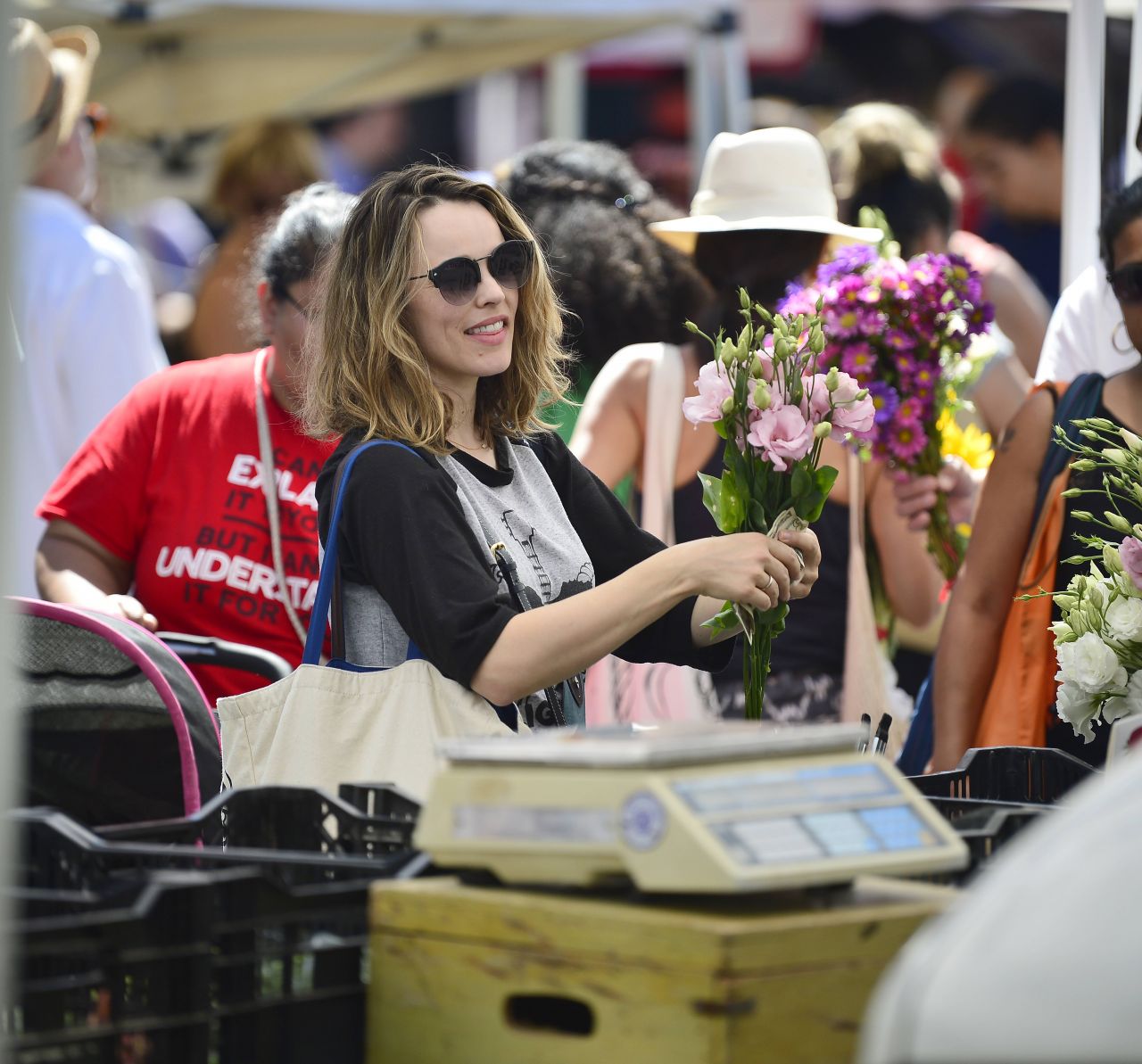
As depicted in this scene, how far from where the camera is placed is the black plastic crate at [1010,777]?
246 centimetres

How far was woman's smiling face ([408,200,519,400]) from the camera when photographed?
260 centimetres

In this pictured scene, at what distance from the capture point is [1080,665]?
2424mm

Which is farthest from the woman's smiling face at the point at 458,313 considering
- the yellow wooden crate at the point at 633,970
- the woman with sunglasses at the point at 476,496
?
the yellow wooden crate at the point at 633,970

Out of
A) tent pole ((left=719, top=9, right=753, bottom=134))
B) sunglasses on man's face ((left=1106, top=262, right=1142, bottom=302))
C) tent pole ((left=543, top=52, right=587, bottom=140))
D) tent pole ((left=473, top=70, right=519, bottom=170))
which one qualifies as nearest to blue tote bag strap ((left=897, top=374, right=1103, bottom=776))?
sunglasses on man's face ((left=1106, top=262, right=1142, bottom=302))

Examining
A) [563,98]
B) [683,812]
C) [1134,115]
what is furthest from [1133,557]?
[563,98]

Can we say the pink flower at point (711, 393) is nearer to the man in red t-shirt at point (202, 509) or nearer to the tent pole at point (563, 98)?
the man in red t-shirt at point (202, 509)

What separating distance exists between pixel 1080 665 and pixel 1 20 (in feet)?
5.41

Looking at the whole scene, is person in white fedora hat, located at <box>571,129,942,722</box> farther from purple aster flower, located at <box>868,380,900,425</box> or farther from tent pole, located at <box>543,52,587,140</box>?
tent pole, located at <box>543,52,587,140</box>

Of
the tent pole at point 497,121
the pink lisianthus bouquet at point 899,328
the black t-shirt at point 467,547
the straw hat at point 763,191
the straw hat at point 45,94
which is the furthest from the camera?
the tent pole at point 497,121

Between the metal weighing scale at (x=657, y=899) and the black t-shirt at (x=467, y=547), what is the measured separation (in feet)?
1.79

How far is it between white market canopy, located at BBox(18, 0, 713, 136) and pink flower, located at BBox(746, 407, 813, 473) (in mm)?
5020

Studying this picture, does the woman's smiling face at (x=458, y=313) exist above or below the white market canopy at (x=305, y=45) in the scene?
below

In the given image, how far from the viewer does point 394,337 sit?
2.57 m

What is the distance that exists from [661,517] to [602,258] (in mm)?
947
